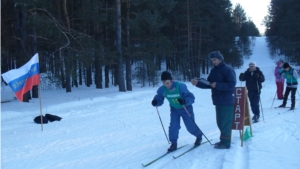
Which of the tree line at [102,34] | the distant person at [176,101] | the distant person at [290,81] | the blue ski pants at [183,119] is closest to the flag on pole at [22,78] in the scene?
the distant person at [176,101]

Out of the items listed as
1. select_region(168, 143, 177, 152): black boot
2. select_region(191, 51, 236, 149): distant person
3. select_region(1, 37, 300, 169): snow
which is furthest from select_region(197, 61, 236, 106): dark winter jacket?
select_region(168, 143, 177, 152): black boot

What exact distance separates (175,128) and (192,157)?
87 cm

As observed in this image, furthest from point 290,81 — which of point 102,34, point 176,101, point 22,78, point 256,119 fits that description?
point 102,34

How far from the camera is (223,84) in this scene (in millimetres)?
5691

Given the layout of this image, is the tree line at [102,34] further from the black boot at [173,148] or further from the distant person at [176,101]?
the black boot at [173,148]

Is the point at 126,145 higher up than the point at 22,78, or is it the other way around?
the point at 22,78

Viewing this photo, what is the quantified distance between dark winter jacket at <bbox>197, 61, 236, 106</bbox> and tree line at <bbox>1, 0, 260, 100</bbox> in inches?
464

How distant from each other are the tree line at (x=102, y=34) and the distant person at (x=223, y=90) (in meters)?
11.7

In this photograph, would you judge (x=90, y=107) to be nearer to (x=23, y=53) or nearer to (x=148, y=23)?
(x=23, y=53)

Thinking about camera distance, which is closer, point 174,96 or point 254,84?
point 174,96

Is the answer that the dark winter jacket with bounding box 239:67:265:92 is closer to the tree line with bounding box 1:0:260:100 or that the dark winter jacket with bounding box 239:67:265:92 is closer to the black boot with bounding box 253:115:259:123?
the black boot with bounding box 253:115:259:123

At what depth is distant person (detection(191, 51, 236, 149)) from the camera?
226 inches

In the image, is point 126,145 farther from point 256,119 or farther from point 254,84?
point 254,84

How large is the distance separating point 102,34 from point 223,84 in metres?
22.1
